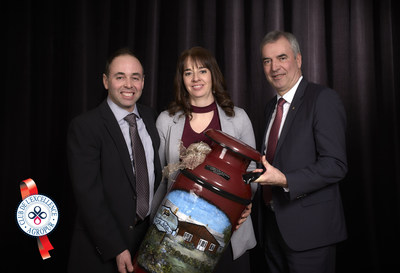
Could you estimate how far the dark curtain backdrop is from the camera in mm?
2205

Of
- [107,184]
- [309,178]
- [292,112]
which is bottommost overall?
[107,184]

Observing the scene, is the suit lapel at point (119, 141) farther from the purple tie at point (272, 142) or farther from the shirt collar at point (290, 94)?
the shirt collar at point (290, 94)

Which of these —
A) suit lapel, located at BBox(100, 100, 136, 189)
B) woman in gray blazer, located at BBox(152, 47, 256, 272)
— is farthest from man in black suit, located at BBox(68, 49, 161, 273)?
woman in gray blazer, located at BBox(152, 47, 256, 272)

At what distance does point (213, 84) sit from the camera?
1636 millimetres

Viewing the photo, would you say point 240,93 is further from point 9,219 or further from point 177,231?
point 9,219

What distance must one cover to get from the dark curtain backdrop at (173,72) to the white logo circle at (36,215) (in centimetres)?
82

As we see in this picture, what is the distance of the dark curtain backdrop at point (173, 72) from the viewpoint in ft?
7.23

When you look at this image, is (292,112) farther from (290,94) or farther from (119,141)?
(119,141)

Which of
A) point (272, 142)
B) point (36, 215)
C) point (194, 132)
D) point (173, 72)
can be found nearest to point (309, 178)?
point (272, 142)

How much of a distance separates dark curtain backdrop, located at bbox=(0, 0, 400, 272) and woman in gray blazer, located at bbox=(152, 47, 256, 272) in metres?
0.67

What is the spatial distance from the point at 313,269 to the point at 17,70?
7.28 feet

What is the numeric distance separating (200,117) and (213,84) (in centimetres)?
18

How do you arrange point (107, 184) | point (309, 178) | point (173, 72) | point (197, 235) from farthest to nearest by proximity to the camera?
point (173, 72)
point (107, 184)
point (309, 178)
point (197, 235)

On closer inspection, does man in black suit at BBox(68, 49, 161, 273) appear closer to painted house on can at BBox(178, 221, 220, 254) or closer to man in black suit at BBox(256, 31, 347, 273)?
painted house on can at BBox(178, 221, 220, 254)
